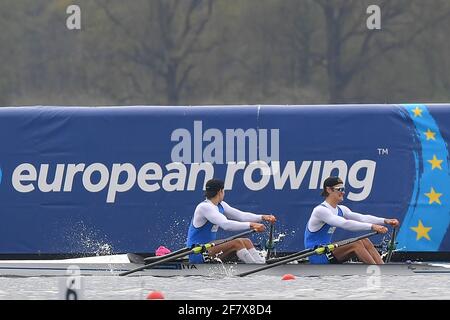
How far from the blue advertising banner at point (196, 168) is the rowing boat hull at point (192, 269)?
2335 mm

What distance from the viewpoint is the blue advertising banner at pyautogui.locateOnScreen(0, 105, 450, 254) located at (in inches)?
742

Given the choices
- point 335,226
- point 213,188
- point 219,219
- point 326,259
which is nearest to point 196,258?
point 219,219

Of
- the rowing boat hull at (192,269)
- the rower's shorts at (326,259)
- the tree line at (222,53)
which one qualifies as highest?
the tree line at (222,53)

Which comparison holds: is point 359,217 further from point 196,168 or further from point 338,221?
point 196,168

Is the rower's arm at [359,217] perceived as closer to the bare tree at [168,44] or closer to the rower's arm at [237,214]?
the rower's arm at [237,214]

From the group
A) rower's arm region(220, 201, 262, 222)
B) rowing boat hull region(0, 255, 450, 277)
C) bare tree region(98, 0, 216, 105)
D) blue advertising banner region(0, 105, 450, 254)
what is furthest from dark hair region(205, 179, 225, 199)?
bare tree region(98, 0, 216, 105)

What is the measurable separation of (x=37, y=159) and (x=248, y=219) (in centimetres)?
385

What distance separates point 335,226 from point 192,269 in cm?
197

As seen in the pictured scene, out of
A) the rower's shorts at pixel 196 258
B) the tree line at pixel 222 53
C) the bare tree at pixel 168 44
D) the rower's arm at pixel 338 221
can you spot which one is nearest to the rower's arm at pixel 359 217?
the rower's arm at pixel 338 221

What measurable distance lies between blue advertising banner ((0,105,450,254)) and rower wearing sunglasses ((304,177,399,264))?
6.45ft

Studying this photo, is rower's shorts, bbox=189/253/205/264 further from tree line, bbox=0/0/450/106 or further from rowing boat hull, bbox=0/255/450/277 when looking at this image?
tree line, bbox=0/0/450/106

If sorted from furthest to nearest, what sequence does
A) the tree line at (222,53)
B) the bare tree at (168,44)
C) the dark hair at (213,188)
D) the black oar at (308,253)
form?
1. the bare tree at (168,44)
2. the tree line at (222,53)
3. the dark hair at (213,188)
4. the black oar at (308,253)

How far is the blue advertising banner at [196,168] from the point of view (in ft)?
61.9
